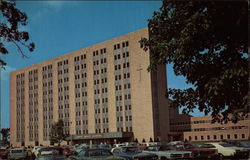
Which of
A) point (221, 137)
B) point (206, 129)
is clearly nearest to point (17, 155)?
point (221, 137)

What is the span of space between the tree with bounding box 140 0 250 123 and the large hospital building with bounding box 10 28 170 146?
6055 cm

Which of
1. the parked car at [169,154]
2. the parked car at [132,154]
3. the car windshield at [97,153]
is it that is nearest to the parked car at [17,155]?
the parked car at [132,154]

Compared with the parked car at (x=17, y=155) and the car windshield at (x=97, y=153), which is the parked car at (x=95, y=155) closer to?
the car windshield at (x=97, y=153)

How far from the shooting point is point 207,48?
1504 centimetres

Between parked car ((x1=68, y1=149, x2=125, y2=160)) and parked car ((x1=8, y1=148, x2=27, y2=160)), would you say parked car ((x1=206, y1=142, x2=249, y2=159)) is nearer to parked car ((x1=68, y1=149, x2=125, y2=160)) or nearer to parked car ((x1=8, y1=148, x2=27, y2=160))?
parked car ((x1=68, y1=149, x2=125, y2=160))

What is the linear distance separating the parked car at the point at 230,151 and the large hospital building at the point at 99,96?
5208 cm

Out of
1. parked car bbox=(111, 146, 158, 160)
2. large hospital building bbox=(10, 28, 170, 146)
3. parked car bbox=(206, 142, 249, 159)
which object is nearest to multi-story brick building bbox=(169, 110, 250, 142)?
large hospital building bbox=(10, 28, 170, 146)

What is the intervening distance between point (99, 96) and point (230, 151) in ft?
216

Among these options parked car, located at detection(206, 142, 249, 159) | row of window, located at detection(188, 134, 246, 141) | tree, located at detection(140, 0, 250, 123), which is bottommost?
row of window, located at detection(188, 134, 246, 141)

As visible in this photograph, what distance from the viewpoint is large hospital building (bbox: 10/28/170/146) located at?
7919 centimetres

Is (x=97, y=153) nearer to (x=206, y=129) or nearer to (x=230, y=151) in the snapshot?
(x=230, y=151)

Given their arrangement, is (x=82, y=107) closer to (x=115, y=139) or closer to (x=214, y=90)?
(x=115, y=139)

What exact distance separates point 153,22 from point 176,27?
5.10 ft

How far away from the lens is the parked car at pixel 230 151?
930 inches
